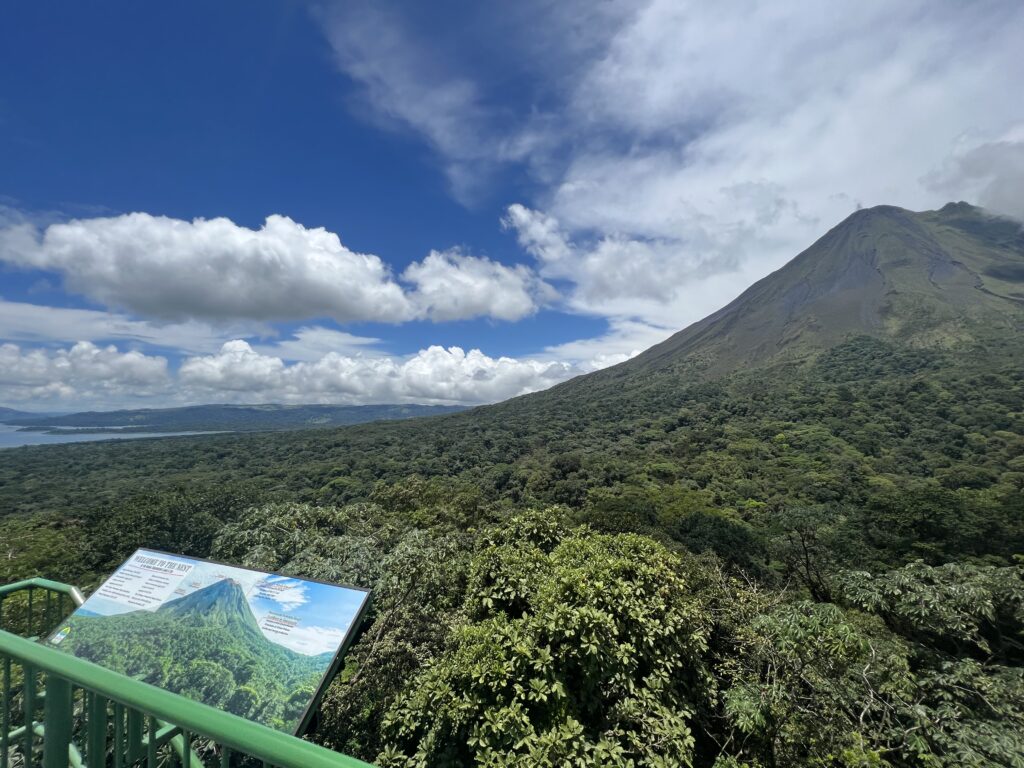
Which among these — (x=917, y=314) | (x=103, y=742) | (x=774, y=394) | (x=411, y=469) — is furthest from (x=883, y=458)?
(x=917, y=314)

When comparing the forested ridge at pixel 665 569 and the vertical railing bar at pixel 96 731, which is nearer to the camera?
the vertical railing bar at pixel 96 731

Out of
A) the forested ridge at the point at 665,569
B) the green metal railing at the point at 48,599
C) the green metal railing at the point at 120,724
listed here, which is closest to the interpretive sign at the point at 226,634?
the green metal railing at the point at 48,599

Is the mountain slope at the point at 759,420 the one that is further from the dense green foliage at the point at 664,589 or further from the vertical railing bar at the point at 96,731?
the vertical railing bar at the point at 96,731

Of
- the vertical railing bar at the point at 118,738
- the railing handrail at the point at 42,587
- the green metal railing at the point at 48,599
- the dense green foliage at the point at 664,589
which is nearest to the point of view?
the vertical railing bar at the point at 118,738

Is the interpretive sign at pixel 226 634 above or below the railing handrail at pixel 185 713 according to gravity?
below

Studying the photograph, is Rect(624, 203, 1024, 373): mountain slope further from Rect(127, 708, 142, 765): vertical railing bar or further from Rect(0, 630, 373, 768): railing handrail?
Rect(0, 630, 373, 768): railing handrail

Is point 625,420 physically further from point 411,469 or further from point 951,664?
point 951,664

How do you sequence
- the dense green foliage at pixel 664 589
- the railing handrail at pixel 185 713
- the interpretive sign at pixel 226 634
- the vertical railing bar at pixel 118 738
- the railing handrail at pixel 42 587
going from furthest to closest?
the dense green foliage at pixel 664 589, the interpretive sign at pixel 226 634, the railing handrail at pixel 42 587, the vertical railing bar at pixel 118 738, the railing handrail at pixel 185 713
